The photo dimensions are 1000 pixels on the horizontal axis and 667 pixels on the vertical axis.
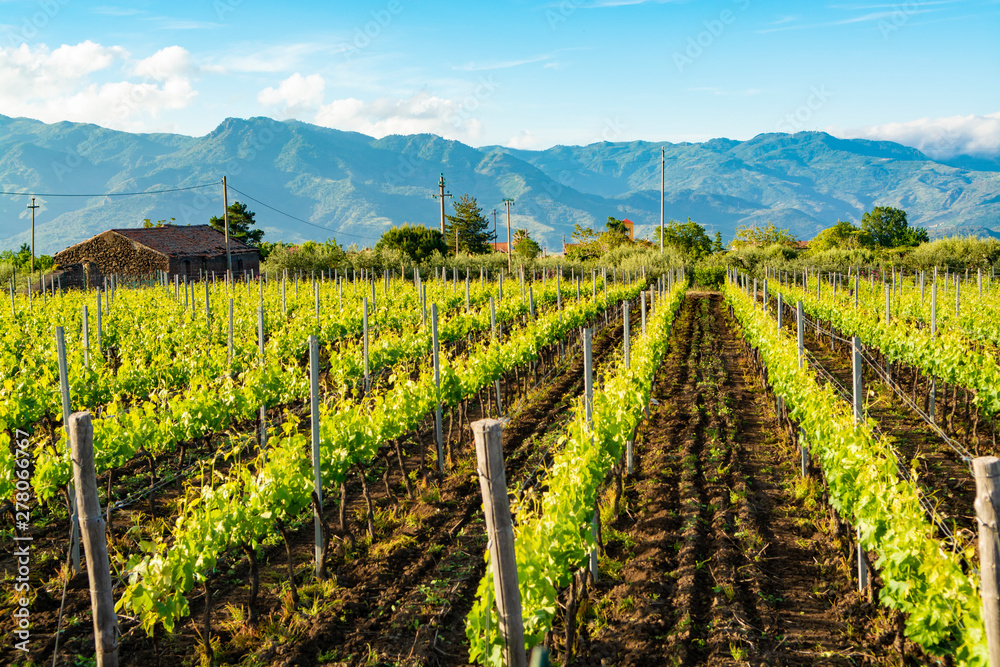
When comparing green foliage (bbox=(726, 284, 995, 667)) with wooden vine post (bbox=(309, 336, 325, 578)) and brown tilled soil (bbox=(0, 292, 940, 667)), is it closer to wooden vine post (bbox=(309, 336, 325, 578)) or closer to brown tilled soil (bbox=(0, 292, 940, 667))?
brown tilled soil (bbox=(0, 292, 940, 667))

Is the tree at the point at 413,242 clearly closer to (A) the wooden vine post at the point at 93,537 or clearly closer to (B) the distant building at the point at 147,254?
(B) the distant building at the point at 147,254

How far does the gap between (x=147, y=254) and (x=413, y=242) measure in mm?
16475

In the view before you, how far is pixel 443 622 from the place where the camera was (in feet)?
16.6

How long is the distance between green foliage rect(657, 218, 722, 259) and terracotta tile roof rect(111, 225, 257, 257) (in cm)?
3974

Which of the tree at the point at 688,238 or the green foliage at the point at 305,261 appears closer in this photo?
the green foliage at the point at 305,261

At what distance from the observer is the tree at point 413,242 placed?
4625 cm

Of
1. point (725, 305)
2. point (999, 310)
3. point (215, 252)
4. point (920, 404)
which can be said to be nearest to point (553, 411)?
point (920, 404)

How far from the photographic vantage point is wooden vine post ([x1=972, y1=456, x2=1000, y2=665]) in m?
2.77

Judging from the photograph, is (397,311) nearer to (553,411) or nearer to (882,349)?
(553,411)

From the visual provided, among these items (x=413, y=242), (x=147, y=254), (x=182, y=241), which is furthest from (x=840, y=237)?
(x=147, y=254)

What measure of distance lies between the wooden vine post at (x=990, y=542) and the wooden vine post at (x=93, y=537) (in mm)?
3986

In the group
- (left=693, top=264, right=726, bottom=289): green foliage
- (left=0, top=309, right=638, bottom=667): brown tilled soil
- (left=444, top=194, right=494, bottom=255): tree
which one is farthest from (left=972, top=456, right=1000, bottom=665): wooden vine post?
(left=444, top=194, right=494, bottom=255): tree

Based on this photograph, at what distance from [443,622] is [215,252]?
43.0m

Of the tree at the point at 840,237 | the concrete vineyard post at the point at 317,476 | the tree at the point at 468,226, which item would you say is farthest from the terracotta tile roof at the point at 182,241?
the tree at the point at 840,237
